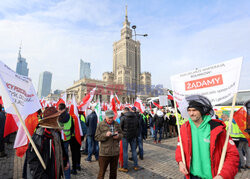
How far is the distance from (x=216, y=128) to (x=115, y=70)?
94.1 m

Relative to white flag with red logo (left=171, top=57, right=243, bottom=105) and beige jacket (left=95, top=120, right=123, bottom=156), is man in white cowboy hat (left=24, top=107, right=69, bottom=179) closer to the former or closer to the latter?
beige jacket (left=95, top=120, right=123, bottom=156)

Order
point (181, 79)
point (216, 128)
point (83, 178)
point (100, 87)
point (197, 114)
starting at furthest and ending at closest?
point (100, 87) → point (83, 178) → point (181, 79) → point (197, 114) → point (216, 128)

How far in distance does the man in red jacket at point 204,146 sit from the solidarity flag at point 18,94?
8.80ft

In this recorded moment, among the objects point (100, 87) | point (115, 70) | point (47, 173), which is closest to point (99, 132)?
point (47, 173)

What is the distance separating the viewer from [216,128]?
5.79 feet

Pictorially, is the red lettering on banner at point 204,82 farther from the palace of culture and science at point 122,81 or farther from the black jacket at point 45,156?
the palace of culture and science at point 122,81

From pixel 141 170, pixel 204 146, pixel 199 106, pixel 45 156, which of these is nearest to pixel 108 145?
pixel 45 156

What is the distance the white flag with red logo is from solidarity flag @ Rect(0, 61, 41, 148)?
2.78 metres

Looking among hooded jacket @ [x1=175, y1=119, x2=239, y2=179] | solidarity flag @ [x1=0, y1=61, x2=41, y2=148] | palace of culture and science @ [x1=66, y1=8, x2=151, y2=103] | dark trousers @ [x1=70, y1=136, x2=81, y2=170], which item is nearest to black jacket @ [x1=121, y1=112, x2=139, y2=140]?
dark trousers @ [x1=70, y1=136, x2=81, y2=170]

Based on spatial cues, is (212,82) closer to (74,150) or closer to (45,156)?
(45,156)

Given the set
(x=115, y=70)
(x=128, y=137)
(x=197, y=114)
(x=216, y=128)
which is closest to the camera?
(x=216, y=128)

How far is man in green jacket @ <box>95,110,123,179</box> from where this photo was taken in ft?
11.0

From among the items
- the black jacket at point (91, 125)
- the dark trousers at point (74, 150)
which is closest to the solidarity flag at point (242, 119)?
the black jacket at point (91, 125)

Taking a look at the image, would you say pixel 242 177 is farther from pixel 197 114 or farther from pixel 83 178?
pixel 83 178
